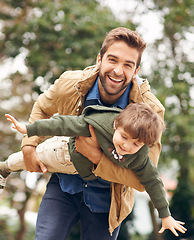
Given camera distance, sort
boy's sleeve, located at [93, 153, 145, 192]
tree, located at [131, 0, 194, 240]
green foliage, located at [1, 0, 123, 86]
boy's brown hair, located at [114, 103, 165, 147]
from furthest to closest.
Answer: tree, located at [131, 0, 194, 240], green foliage, located at [1, 0, 123, 86], boy's sleeve, located at [93, 153, 145, 192], boy's brown hair, located at [114, 103, 165, 147]

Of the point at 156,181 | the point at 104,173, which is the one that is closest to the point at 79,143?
the point at 104,173

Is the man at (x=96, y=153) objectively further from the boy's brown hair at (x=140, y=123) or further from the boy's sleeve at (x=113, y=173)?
the boy's brown hair at (x=140, y=123)

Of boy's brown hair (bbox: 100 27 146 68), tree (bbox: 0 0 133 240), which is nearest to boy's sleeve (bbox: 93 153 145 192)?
boy's brown hair (bbox: 100 27 146 68)

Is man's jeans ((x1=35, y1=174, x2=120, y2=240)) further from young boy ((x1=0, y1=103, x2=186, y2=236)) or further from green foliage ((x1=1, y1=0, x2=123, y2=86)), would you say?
green foliage ((x1=1, y1=0, x2=123, y2=86))

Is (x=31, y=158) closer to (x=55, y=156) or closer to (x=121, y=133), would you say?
(x=55, y=156)

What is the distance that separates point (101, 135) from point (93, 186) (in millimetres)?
477

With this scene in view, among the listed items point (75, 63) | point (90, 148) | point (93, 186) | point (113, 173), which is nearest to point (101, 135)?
point (90, 148)

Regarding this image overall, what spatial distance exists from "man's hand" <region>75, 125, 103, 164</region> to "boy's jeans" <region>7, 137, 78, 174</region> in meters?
0.18

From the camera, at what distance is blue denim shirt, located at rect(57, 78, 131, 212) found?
7.30 feet

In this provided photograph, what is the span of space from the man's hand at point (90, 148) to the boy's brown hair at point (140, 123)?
233mm

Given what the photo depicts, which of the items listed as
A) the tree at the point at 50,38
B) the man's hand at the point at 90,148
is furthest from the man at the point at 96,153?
the tree at the point at 50,38

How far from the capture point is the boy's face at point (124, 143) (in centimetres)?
188

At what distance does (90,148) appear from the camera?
2.05 meters

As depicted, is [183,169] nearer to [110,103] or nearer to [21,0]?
[21,0]
